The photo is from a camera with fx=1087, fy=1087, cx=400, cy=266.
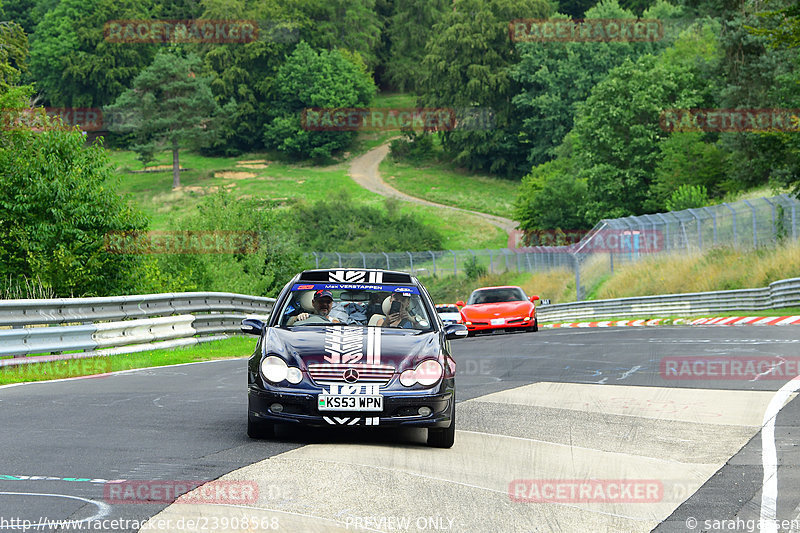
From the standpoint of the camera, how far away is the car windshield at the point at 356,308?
9.34 metres

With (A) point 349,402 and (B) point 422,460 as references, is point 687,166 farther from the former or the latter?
(B) point 422,460

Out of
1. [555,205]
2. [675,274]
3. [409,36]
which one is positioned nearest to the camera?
[675,274]

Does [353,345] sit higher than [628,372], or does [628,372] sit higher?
[353,345]

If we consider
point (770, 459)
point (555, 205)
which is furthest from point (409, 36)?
point (770, 459)

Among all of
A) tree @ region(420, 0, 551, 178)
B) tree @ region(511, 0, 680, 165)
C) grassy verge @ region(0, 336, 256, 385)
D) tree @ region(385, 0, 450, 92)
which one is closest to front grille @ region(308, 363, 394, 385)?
grassy verge @ region(0, 336, 256, 385)

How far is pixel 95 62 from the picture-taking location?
13212 cm

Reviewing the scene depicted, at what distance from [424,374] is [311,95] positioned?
116403 millimetres

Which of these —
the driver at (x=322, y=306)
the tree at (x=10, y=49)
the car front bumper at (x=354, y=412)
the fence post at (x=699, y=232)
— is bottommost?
the fence post at (x=699, y=232)

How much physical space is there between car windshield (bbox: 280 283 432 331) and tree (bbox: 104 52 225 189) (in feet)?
338

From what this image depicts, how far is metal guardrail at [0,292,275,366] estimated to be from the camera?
1463cm

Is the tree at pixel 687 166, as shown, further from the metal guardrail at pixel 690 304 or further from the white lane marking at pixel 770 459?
the white lane marking at pixel 770 459

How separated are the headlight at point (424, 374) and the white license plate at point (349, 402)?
273mm

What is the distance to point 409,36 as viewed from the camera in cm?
14288

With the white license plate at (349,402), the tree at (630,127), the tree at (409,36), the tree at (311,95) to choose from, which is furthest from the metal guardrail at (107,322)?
the tree at (409,36)
